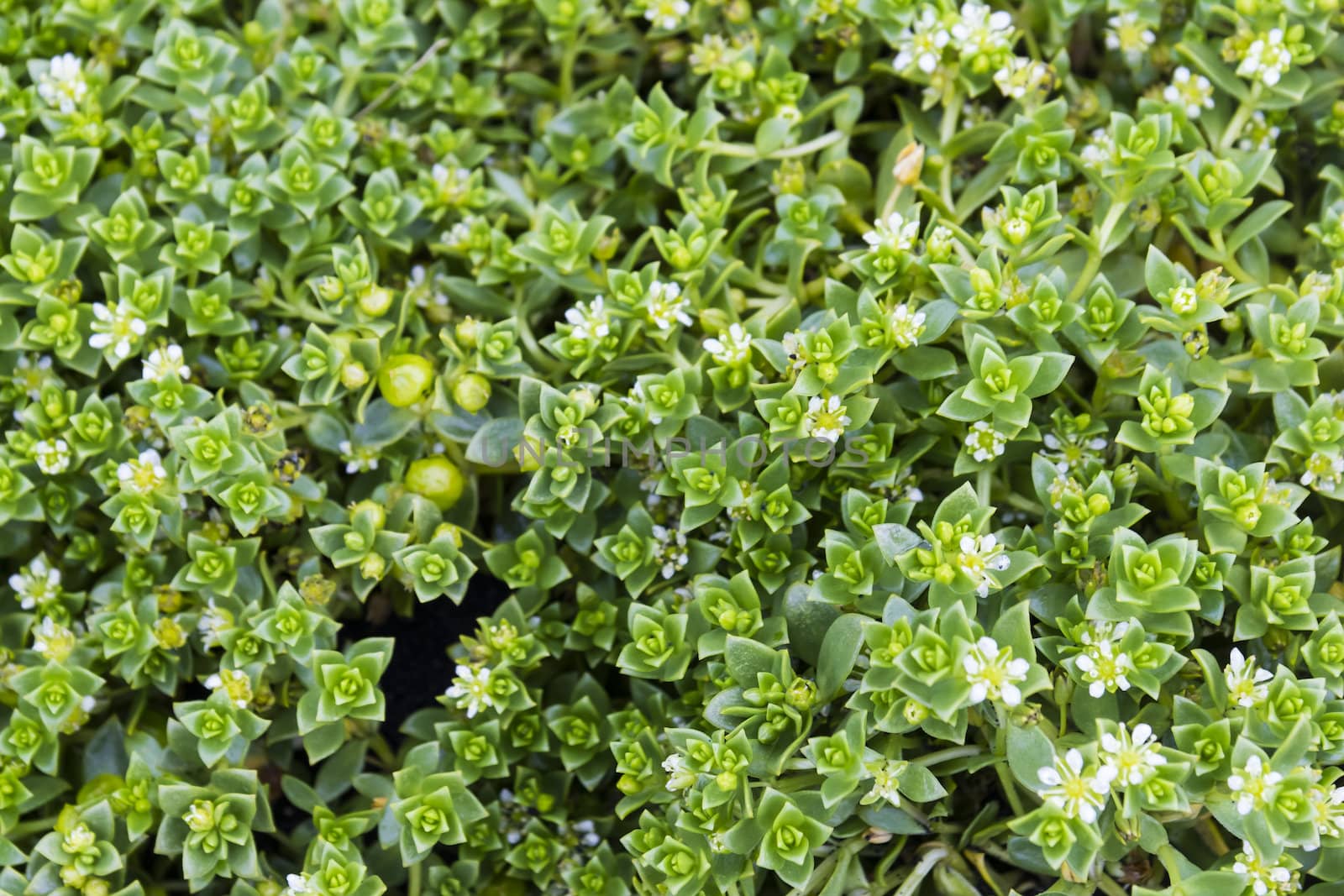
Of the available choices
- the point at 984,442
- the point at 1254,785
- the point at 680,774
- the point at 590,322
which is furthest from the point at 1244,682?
the point at 590,322

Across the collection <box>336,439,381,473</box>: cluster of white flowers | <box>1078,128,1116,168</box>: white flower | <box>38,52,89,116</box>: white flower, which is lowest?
<box>336,439,381,473</box>: cluster of white flowers

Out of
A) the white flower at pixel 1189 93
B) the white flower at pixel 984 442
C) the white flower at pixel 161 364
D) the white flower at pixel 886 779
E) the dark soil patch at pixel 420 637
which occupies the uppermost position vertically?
the white flower at pixel 1189 93

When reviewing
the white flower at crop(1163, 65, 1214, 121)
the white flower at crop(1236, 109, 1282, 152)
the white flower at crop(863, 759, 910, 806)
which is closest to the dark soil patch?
the white flower at crop(863, 759, 910, 806)

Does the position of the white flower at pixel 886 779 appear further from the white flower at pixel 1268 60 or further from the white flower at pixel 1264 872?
the white flower at pixel 1268 60

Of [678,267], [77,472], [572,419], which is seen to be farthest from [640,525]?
[77,472]

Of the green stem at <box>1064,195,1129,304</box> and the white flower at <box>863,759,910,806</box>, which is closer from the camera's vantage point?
the white flower at <box>863,759,910,806</box>

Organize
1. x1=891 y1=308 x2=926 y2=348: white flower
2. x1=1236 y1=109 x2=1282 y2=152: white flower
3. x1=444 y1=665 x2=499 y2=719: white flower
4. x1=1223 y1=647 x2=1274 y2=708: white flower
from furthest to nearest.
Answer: x1=1236 y1=109 x2=1282 y2=152: white flower → x1=444 y1=665 x2=499 y2=719: white flower → x1=891 y1=308 x2=926 y2=348: white flower → x1=1223 y1=647 x2=1274 y2=708: white flower

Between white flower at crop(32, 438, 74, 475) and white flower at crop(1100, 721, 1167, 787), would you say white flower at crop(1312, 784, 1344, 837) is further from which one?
white flower at crop(32, 438, 74, 475)

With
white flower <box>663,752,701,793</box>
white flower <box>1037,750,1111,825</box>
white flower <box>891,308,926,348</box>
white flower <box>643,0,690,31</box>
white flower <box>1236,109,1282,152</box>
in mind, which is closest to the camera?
white flower <box>1037,750,1111,825</box>

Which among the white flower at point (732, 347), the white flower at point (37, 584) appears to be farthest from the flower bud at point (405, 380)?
the white flower at point (37, 584)
